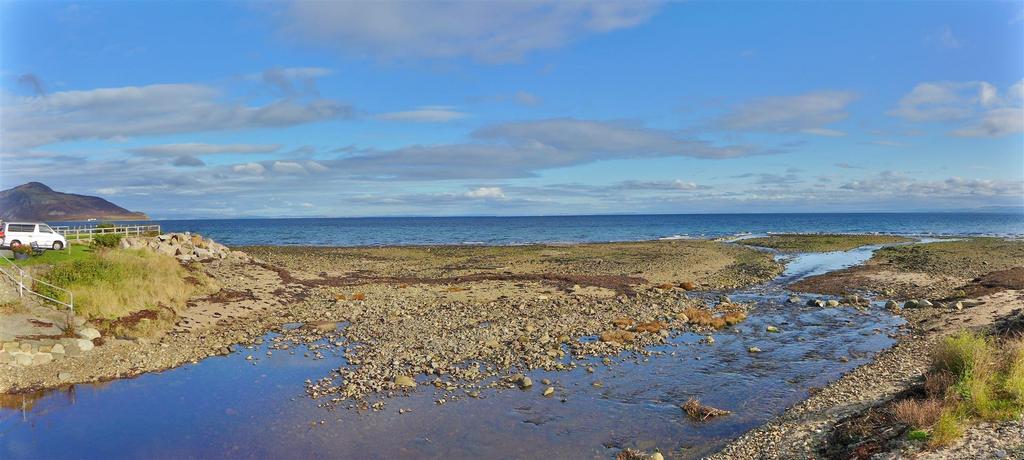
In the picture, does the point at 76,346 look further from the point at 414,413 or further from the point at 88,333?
the point at 414,413

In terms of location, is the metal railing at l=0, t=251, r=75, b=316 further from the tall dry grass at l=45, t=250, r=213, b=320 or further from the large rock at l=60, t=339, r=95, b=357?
the large rock at l=60, t=339, r=95, b=357

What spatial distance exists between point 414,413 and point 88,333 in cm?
1401

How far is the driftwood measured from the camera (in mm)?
15570

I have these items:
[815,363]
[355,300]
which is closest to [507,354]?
[815,363]

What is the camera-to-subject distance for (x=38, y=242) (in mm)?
36188

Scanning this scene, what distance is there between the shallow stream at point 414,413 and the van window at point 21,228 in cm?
2391

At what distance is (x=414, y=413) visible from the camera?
52.5ft

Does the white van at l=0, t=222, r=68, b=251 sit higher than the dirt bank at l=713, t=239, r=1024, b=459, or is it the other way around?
the white van at l=0, t=222, r=68, b=251

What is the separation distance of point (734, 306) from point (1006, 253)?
4640cm

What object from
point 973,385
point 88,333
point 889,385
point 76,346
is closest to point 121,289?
point 88,333

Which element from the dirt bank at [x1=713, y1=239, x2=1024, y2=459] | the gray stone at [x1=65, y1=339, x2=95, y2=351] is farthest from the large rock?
the dirt bank at [x1=713, y1=239, x2=1024, y2=459]

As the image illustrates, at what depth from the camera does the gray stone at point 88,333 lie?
21280 millimetres

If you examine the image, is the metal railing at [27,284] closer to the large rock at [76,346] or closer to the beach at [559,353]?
the large rock at [76,346]

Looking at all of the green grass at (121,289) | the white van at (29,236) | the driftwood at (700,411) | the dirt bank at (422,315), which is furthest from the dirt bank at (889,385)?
the white van at (29,236)
